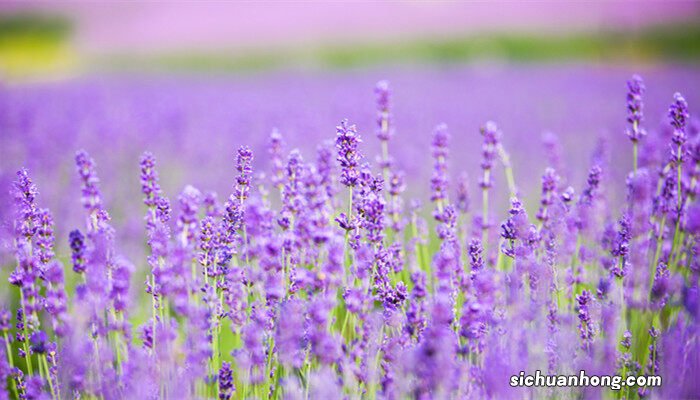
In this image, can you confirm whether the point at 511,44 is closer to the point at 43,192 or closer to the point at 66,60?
the point at 66,60

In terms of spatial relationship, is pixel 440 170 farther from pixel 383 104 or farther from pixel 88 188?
pixel 88 188

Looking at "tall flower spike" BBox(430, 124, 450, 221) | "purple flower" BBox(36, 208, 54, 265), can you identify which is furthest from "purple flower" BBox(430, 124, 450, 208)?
"purple flower" BBox(36, 208, 54, 265)

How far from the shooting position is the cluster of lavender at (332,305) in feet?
4.58

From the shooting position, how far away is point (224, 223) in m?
1.79

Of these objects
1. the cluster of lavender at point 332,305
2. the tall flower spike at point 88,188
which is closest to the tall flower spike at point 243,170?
the cluster of lavender at point 332,305

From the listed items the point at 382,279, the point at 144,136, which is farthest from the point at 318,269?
the point at 144,136

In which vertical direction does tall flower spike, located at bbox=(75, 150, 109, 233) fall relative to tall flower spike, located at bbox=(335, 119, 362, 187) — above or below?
below

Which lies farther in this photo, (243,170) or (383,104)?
(383,104)

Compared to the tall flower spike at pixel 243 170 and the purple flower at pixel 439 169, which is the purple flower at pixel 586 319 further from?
the tall flower spike at pixel 243 170

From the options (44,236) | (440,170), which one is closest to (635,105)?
(440,170)

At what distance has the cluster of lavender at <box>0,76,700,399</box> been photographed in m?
1.40

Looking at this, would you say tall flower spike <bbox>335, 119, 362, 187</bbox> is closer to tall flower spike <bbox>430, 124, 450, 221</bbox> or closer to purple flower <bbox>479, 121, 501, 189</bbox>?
tall flower spike <bbox>430, 124, 450, 221</bbox>

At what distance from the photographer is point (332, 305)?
56.0 inches

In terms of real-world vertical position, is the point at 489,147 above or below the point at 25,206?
above
